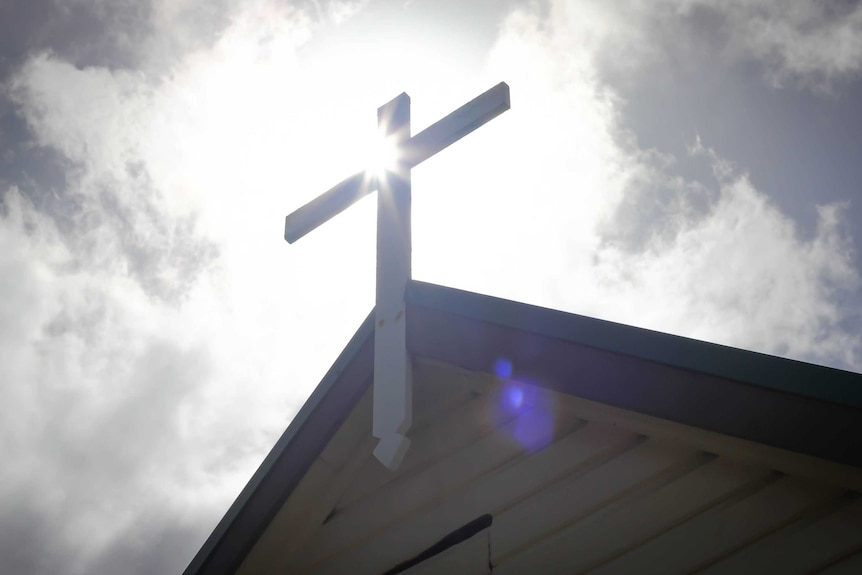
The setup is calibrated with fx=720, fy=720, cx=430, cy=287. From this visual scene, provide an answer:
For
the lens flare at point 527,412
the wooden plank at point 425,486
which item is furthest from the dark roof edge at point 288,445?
the lens flare at point 527,412

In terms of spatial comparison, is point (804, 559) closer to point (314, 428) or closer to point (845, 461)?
point (845, 461)

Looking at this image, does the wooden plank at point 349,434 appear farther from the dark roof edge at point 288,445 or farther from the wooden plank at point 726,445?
the wooden plank at point 726,445

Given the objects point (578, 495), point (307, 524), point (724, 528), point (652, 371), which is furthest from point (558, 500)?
point (307, 524)

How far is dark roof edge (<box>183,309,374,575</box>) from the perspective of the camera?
3.39 meters

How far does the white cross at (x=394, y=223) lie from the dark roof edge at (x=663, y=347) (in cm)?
25

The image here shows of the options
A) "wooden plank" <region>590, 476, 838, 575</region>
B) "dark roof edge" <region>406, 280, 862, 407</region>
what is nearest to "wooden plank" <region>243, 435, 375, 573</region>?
"dark roof edge" <region>406, 280, 862, 407</region>

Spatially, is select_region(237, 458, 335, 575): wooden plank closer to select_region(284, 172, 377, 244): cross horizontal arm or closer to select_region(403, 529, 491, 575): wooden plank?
select_region(403, 529, 491, 575): wooden plank

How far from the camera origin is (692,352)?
245 centimetres

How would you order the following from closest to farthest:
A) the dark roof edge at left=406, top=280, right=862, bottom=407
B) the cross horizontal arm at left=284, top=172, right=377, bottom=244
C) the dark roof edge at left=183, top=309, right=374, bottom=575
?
the dark roof edge at left=406, top=280, right=862, bottom=407 → the dark roof edge at left=183, top=309, right=374, bottom=575 → the cross horizontal arm at left=284, top=172, right=377, bottom=244

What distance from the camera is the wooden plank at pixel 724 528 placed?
254 centimetres

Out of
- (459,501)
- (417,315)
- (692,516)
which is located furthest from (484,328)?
(692,516)

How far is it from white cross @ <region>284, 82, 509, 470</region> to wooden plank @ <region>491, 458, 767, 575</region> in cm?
72

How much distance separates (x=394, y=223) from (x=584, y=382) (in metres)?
1.39

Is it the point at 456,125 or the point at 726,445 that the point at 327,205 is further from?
the point at 726,445
